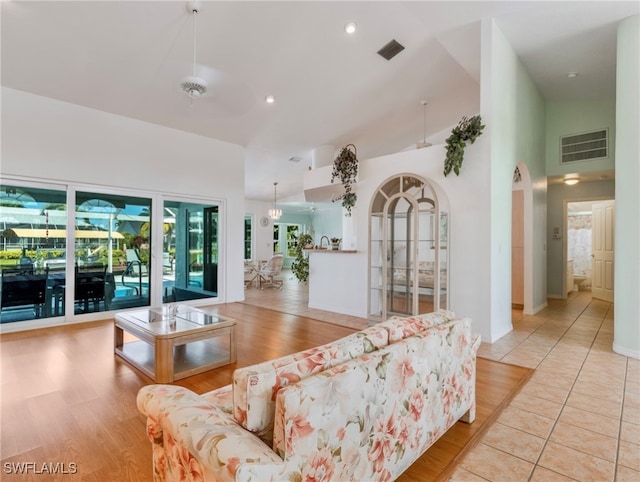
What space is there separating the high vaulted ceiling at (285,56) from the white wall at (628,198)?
1.69 ft

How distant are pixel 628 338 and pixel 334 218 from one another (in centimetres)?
1103

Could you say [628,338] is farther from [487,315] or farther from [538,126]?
[538,126]

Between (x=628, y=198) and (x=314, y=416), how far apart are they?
13.6 ft

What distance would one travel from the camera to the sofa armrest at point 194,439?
101 cm

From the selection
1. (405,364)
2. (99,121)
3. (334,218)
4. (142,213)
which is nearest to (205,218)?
(142,213)

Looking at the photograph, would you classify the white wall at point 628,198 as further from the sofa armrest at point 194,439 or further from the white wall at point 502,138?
the sofa armrest at point 194,439

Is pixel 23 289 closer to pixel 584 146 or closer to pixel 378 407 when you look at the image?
pixel 378 407

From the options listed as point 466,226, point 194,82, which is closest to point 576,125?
point 466,226

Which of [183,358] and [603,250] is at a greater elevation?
[603,250]

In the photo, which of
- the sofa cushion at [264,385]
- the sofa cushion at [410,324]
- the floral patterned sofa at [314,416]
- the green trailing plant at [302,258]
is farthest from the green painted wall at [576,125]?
the sofa cushion at [264,385]

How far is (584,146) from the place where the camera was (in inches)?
226

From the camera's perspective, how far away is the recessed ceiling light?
3977 millimetres

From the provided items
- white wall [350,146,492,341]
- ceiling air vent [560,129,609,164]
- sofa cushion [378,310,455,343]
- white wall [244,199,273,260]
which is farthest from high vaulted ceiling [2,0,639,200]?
white wall [244,199,273,260]

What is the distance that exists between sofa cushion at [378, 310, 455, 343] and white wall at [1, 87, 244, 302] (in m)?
4.97
